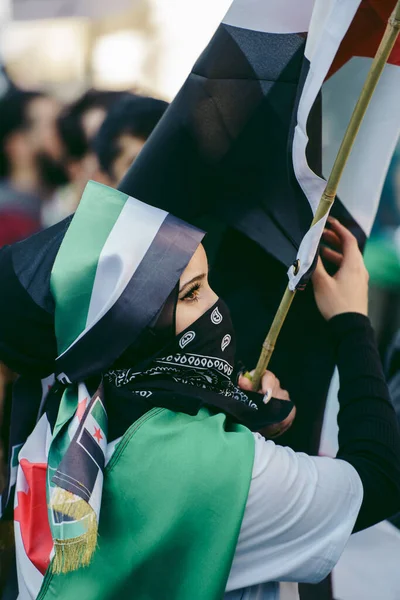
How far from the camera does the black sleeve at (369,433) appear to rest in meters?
1.04

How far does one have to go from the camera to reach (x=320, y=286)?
1353 mm

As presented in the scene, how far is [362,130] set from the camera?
1.33 m

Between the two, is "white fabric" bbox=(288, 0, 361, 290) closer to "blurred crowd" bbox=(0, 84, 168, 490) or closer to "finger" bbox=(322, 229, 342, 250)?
"finger" bbox=(322, 229, 342, 250)

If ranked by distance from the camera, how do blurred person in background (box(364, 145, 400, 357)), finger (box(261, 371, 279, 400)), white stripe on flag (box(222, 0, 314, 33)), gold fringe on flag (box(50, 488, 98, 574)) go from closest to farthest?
gold fringe on flag (box(50, 488, 98, 574))
white stripe on flag (box(222, 0, 314, 33))
finger (box(261, 371, 279, 400))
blurred person in background (box(364, 145, 400, 357))

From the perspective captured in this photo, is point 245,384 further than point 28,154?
No

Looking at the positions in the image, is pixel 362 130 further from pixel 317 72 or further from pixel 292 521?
pixel 292 521

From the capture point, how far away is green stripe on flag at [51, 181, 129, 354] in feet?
3.31

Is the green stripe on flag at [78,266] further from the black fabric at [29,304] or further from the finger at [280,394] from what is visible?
the finger at [280,394]

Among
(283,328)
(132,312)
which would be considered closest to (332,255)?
(283,328)

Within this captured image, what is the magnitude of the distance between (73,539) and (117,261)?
43 centimetres

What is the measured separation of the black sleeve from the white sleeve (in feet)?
0.15

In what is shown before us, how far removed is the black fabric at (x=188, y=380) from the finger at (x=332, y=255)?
36cm

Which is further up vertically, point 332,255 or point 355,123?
point 355,123

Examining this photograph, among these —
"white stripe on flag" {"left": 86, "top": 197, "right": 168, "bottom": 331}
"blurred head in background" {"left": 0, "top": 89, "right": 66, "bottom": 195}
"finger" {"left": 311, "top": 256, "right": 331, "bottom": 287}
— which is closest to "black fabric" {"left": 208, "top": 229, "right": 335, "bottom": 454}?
"finger" {"left": 311, "top": 256, "right": 331, "bottom": 287}
